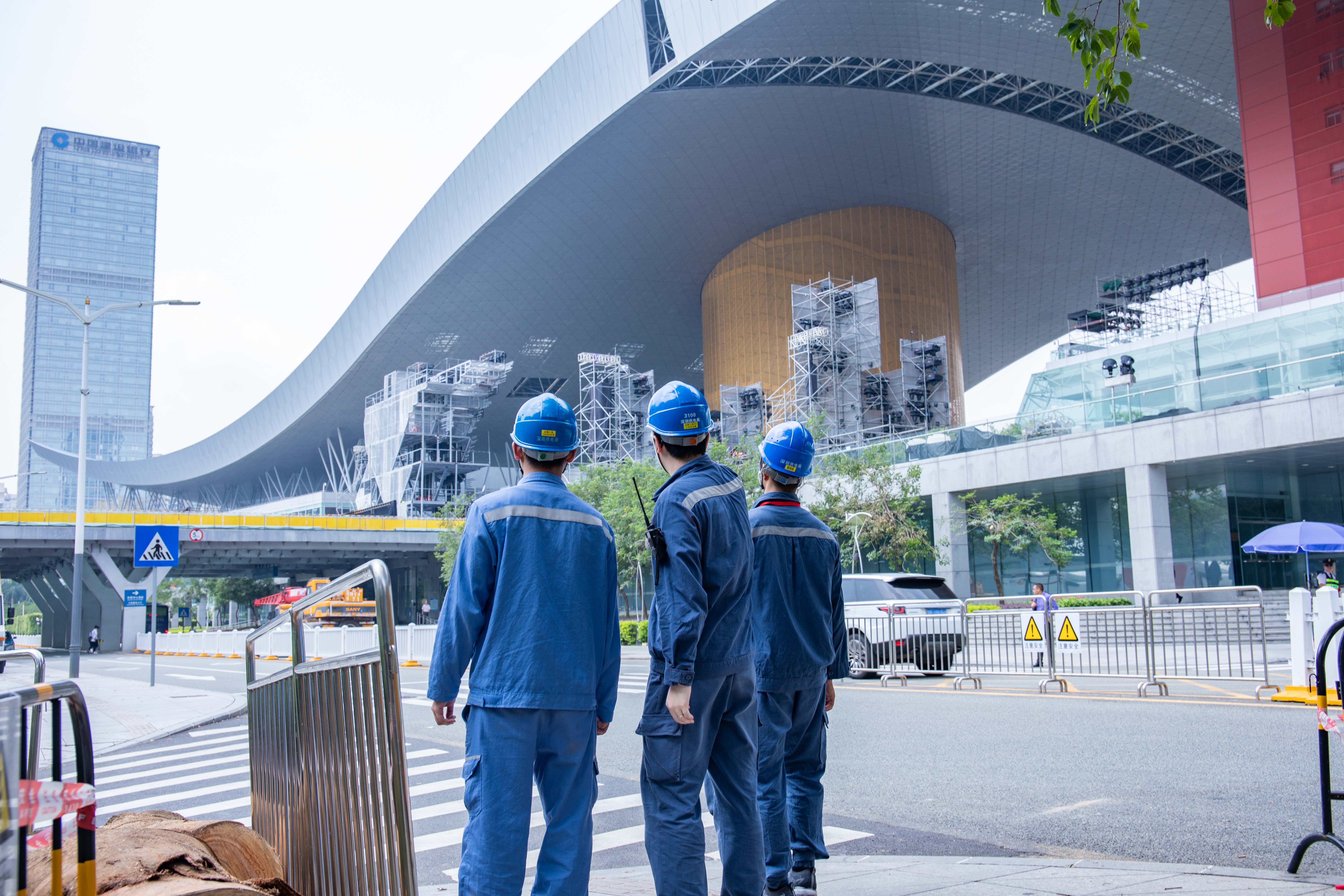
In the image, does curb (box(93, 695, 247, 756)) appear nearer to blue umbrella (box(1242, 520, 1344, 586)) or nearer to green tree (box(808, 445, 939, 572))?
blue umbrella (box(1242, 520, 1344, 586))

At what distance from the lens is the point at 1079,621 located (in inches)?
575

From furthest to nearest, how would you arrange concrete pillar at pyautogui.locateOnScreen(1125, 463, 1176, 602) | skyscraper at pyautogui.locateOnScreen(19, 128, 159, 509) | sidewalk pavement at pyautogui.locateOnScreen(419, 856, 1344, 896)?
skyscraper at pyautogui.locateOnScreen(19, 128, 159, 509), concrete pillar at pyautogui.locateOnScreen(1125, 463, 1176, 602), sidewalk pavement at pyautogui.locateOnScreen(419, 856, 1344, 896)

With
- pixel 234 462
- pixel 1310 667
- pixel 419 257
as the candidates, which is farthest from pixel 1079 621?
pixel 234 462

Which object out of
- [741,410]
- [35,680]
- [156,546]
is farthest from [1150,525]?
[741,410]

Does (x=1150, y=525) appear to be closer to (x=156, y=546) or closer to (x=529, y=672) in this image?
(x=156, y=546)

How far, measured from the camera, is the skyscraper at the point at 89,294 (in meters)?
169

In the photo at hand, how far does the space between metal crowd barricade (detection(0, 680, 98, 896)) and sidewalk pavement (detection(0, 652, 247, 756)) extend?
5318 millimetres

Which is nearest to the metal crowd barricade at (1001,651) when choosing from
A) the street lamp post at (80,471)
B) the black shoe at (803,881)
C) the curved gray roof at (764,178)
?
the black shoe at (803,881)

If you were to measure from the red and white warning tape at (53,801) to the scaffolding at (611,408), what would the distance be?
5360cm

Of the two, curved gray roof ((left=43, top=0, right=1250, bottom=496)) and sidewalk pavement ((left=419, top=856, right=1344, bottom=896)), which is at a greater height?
curved gray roof ((left=43, top=0, right=1250, bottom=496))

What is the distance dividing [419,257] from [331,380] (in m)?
13.4

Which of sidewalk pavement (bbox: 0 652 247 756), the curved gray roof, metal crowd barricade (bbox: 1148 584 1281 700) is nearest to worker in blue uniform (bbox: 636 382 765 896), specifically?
sidewalk pavement (bbox: 0 652 247 756)

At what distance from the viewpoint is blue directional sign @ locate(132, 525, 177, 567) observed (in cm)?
1870

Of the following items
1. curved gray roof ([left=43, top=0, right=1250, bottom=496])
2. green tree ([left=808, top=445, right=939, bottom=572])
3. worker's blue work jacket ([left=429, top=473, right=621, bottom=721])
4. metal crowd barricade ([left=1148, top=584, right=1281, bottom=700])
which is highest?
curved gray roof ([left=43, top=0, right=1250, bottom=496])
